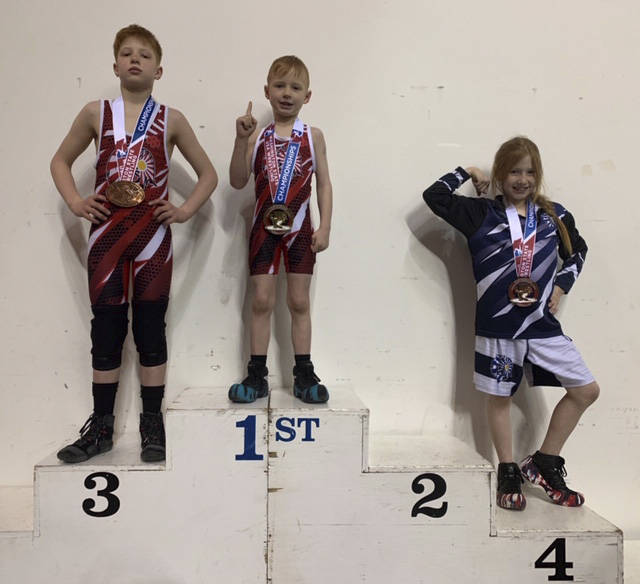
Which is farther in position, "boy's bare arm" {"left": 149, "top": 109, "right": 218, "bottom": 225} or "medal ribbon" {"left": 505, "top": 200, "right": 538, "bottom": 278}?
"medal ribbon" {"left": 505, "top": 200, "right": 538, "bottom": 278}

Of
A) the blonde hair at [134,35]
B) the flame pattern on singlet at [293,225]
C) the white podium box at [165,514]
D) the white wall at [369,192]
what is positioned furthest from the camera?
the white wall at [369,192]

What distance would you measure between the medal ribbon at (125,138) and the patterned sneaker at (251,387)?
0.72 m

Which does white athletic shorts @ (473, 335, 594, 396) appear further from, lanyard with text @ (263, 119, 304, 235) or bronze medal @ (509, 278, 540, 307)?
lanyard with text @ (263, 119, 304, 235)

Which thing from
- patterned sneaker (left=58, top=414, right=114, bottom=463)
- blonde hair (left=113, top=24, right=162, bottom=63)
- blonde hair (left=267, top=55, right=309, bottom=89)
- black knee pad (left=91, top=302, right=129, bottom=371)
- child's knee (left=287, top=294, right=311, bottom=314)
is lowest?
patterned sneaker (left=58, top=414, right=114, bottom=463)

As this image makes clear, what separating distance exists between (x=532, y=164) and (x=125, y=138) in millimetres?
1343

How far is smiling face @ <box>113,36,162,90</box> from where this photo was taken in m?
1.64

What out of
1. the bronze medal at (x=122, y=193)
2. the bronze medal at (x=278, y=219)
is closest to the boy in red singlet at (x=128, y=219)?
the bronze medal at (x=122, y=193)

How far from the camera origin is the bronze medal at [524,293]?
177 centimetres

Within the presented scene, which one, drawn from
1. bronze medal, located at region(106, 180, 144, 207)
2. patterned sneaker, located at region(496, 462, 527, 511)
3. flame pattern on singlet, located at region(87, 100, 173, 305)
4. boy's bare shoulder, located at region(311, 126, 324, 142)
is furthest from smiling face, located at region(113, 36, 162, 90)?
patterned sneaker, located at region(496, 462, 527, 511)

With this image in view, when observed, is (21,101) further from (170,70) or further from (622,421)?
(622,421)

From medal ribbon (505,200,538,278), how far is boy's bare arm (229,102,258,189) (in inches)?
35.9

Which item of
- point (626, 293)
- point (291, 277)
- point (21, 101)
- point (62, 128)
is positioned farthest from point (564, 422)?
point (21, 101)

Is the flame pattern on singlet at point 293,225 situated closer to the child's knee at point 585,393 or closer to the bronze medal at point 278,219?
the bronze medal at point 278,219

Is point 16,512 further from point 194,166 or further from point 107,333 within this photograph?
point 194,166
